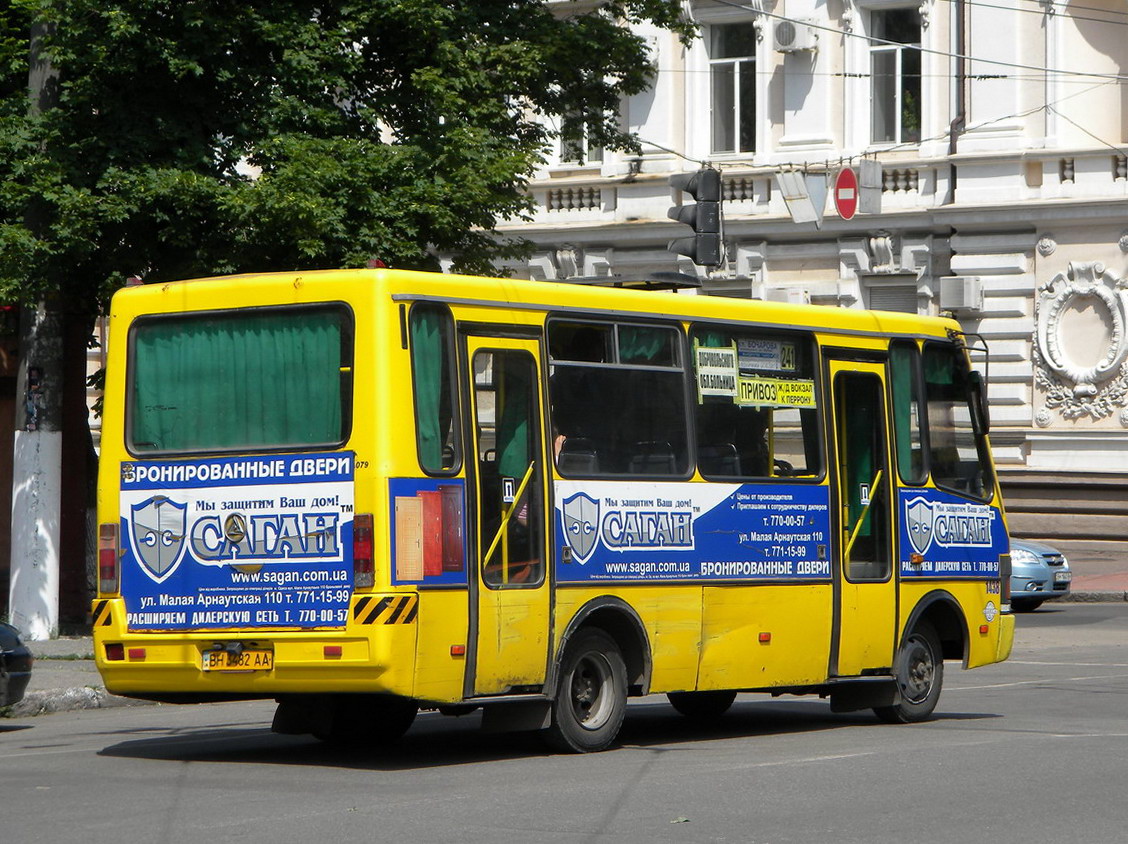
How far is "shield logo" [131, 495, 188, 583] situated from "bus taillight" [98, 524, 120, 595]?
156 millimetres

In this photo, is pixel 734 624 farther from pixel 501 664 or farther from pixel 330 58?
pixel 330 58

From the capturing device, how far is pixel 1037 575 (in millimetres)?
26516

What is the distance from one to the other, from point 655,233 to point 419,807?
26.5 meters

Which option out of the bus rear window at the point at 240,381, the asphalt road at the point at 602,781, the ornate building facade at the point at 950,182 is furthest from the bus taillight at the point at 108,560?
the ornate building facade at the point at 950,182

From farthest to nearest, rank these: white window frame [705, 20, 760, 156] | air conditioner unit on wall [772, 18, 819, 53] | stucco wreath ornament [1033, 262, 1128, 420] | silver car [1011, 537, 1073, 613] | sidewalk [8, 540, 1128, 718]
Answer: white window frame [705, 20, 760, 156], air conditioner unit on wall [772, 18, 819, 53], stucco wreath ornament [1033, 262, 1128, 420], silver car [1011, 537, 1073, 613], sidewalk [8, 540, 1128, 718]

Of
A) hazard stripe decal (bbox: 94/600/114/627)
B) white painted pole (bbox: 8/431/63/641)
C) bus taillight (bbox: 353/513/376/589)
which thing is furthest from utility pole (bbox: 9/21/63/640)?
bus taillight (bbox: 353/513/376/589)

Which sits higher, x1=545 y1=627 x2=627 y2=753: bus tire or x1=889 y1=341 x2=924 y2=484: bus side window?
x1=889 y1=341 x2=924 y2=484: bus side window

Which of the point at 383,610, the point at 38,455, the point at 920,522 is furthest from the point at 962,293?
the point at 383,610

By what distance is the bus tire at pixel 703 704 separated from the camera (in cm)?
1390

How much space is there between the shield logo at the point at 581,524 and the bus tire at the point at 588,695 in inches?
19.9

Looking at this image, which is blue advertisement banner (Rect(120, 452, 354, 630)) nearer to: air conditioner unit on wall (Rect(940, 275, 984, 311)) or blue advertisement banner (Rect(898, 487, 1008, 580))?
blue advertisement banner (Rect(898, 487, 1008, 580))

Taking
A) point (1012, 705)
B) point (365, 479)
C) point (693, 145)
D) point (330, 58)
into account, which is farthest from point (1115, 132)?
point (365, 479)

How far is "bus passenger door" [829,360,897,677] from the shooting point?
1325cm

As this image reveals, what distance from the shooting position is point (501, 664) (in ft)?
35.9
